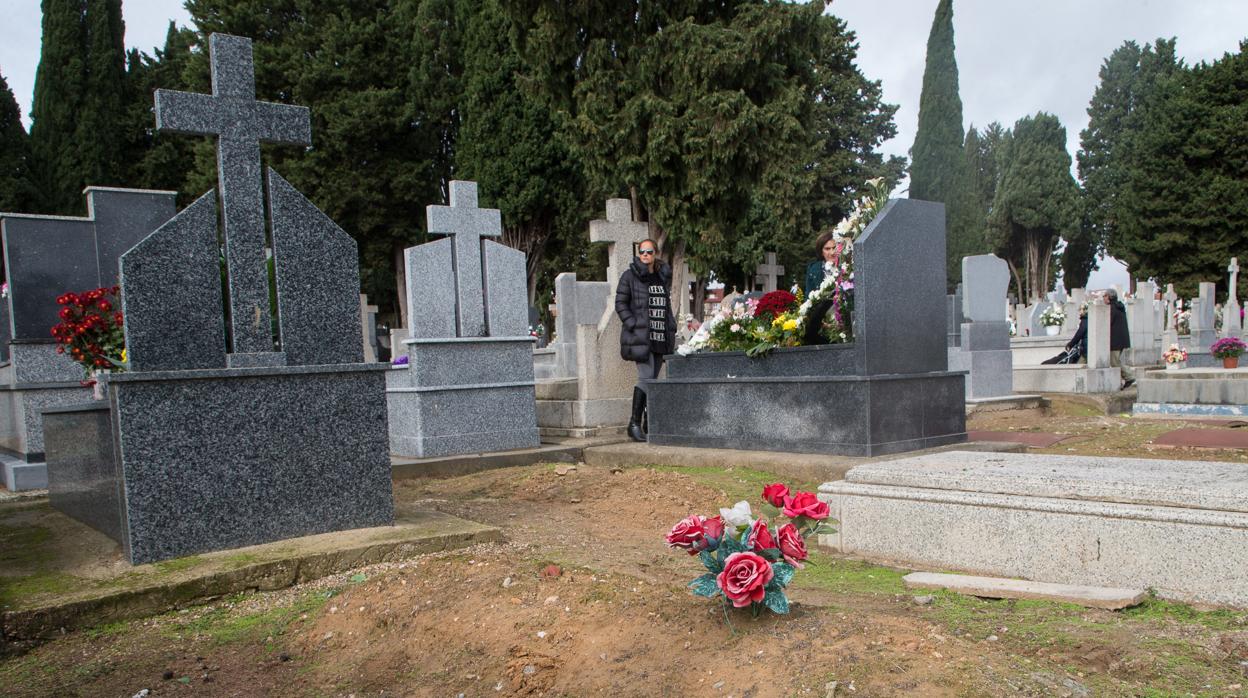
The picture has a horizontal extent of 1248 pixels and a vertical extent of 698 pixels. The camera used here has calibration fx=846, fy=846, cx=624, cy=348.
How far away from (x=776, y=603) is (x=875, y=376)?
4009 mm

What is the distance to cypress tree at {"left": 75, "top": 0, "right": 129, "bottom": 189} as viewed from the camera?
28.7 m

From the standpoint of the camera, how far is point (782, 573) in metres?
2.64

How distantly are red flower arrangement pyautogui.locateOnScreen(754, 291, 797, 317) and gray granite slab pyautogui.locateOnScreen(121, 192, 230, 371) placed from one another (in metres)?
4.78

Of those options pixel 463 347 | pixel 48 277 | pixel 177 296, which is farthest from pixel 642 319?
pixel 48 277

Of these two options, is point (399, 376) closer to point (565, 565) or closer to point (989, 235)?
point (565, 565)

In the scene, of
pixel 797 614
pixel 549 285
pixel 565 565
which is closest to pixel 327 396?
pixel 565 565

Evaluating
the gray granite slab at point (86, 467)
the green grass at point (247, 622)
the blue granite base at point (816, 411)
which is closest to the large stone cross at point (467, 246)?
the blue granite base at point (816, 411)

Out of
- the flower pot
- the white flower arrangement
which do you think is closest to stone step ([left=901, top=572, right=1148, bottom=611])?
the flower pot

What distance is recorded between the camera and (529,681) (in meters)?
2.63

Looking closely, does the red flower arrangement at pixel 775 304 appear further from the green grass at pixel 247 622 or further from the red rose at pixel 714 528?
the green grass at pixel 247 622

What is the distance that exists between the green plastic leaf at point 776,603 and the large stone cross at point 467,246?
6213 millimetres

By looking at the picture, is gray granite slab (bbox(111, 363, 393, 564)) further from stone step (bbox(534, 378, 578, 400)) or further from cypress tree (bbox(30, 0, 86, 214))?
cypress tree (bbox(30, 0, 86, 214))

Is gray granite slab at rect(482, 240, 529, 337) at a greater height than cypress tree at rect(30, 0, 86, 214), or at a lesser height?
lesser

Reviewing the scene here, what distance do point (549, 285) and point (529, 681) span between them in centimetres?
2936
